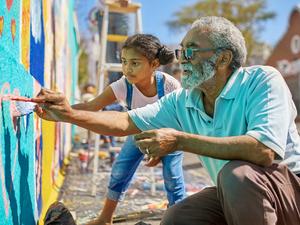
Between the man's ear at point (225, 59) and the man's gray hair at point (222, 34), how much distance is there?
2 cm

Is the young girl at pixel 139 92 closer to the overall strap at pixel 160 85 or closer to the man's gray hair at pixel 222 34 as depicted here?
the overall strap at pixel 160 85

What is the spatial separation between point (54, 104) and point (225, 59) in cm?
88

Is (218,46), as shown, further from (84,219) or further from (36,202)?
(84,219)

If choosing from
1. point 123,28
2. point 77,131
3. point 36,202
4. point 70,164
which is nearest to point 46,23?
point 36,202

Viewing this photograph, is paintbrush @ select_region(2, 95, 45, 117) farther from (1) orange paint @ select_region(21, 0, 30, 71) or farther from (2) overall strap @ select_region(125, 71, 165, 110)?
(2) overall strap @ select_region(125, 71, 165, 110)

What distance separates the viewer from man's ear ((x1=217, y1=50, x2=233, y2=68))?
241 centimetres

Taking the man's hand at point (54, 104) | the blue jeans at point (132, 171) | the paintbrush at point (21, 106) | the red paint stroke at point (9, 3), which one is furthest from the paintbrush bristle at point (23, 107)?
the blue jeans at point (132, 171)

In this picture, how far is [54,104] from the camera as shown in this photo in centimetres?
219

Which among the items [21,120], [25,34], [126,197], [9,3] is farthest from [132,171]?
[9,3]

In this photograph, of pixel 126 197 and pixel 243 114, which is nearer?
pixel 243 114

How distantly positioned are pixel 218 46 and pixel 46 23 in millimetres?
1986

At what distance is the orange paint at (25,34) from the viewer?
263cm

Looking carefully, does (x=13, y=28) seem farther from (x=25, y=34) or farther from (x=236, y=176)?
(x=236, y=176)

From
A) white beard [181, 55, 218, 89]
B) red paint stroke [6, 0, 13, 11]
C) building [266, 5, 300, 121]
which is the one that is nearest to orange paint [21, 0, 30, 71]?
red paint stroke [6, 0, 13, 11]
